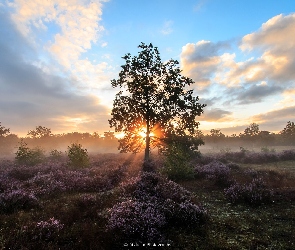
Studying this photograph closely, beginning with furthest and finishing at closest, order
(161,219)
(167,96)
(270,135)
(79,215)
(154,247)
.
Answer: (270,135) < (167,96) < (79,215) < (161,219) < (154,247)

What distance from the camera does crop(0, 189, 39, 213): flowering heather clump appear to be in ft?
29.2

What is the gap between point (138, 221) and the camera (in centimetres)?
689

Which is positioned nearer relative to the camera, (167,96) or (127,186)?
(127,186)

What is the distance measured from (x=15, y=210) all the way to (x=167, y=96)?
2118cm

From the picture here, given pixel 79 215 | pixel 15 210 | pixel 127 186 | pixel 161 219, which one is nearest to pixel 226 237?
pixel 161 219

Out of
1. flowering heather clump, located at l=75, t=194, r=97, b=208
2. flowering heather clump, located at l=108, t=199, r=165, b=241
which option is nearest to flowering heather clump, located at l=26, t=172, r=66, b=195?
flowering heather clump, located at l=75, t=194, r=97, b=208

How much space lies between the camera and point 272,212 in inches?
361

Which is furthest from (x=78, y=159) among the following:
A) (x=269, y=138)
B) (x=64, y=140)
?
(x=64, y=140)

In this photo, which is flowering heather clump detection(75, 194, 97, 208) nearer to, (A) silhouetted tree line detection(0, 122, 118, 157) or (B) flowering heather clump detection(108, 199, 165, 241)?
(B) flowering heather clump detection(108, 199, 165, 241)

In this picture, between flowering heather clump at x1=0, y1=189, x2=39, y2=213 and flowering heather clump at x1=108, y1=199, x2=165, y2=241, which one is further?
flowering heather clump at x1=0, y1=189, x2=39, y2=213

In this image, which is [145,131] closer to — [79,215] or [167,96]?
[167,96]

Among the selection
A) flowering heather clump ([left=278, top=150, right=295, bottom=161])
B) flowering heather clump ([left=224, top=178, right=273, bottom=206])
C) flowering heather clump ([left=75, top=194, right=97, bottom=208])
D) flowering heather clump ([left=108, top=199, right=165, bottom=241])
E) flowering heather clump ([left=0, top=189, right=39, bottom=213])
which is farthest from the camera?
flowering heather clump ([left=278, top=150, right=295, bottom=161])

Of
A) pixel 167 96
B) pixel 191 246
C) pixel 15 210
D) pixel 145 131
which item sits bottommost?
pixel 191 246

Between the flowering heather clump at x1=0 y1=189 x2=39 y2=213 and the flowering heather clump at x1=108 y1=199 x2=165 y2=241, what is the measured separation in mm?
3992
